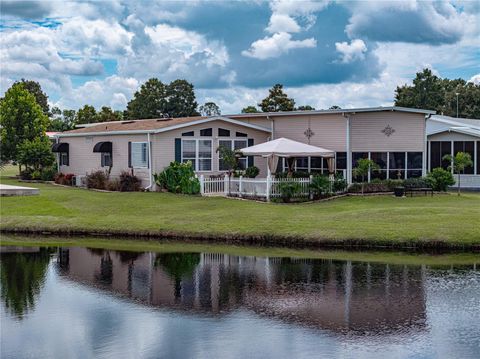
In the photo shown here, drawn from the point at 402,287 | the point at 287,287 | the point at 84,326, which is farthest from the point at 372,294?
the point at 84,326

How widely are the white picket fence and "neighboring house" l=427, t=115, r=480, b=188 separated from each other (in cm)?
1033

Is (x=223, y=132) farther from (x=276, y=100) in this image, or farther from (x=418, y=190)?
(x=276, y=100)

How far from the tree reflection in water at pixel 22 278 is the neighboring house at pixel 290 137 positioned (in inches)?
481

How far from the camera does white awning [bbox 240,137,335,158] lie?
31.1 m

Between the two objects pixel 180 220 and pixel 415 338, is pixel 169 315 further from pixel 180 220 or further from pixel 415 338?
pixel 180 220

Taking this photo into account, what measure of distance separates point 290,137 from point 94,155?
11.5 meters

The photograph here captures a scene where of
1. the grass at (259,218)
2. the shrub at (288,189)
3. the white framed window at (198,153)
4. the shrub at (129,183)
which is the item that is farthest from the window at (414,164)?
the shrub at (129,183)

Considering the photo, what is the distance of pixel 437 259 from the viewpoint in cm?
2011

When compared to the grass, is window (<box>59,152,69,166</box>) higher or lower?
higher

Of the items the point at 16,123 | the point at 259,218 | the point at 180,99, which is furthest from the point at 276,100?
the point at 259,218

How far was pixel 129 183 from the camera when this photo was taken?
34219 mm

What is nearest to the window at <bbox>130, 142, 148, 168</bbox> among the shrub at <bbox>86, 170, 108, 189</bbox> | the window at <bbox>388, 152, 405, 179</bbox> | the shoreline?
the shrub at <bbox>86, 170, 108, 189</bbox>

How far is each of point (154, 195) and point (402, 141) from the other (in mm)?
12325

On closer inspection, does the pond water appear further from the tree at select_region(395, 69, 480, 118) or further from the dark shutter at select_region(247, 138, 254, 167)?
the tree at select_region(395, 69, 480, 118)
